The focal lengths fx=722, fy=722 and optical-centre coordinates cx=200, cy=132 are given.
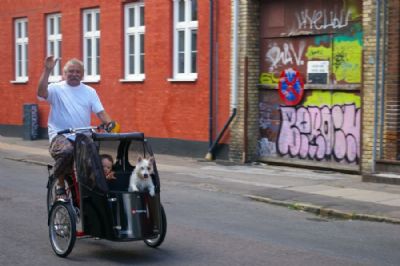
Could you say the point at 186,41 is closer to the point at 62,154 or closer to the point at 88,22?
the point at 88,22

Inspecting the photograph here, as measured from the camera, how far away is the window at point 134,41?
20.3 m

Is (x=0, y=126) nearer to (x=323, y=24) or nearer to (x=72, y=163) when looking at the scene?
(x=323, y=24)

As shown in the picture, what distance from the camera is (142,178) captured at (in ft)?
24.0

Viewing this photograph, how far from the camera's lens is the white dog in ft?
24.0

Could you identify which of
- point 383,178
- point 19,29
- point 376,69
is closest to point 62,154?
point 383,178

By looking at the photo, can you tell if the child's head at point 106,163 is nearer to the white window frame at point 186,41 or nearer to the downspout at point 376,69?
the downspout at point 376,69

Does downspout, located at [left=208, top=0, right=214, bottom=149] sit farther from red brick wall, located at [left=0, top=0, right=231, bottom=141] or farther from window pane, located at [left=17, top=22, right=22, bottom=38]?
window pane, located at [left=17, top=22, right=22, bottom=38]

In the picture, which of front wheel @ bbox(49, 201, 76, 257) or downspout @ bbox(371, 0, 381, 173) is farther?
downspout @ bbox(371, 0, 381, 173)

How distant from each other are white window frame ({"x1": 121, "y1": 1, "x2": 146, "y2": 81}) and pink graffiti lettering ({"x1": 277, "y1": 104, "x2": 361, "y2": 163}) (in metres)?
5.34

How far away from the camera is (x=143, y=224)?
23.8 feet

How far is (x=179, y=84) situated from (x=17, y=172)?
507cm

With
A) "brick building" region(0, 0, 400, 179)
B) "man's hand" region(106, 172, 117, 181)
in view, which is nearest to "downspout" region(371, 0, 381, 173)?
"brick building" region(0, 0, 400, 179)

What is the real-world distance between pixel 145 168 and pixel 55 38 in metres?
17.8

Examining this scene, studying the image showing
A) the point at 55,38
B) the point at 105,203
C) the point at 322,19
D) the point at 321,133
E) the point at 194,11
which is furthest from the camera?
the point at 55,38
